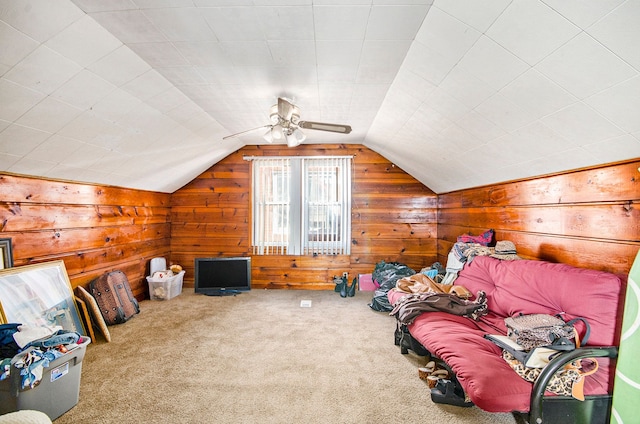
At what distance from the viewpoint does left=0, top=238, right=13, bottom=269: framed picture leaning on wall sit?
225 cm

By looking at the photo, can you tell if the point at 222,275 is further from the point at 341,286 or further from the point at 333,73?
the point at 333,73

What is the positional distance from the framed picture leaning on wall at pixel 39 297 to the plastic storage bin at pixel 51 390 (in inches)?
31.3

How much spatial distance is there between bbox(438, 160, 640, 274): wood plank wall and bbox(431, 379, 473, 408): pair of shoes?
48.1 inches

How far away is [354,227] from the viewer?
4.48 meters

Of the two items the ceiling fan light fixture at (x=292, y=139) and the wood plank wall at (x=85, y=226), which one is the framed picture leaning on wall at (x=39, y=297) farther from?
the ceiling fan light fixture at (x=292, y=139)

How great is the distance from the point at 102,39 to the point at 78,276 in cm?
249

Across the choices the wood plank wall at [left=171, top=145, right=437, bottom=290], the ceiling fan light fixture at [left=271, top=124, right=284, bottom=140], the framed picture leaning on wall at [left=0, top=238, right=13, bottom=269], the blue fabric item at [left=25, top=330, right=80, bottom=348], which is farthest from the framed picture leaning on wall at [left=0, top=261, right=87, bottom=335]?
the ceiling fan light fixture at [left=271, top=124, right=284, bottom=140]

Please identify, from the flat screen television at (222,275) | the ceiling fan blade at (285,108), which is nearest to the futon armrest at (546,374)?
the ceiling fan blade at (285,108)

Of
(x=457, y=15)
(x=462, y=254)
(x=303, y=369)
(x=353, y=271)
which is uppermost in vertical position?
(x=457, y=15)

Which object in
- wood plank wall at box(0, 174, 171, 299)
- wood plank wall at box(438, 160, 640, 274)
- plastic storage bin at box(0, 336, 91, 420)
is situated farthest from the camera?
wood plank wall at box(0, 174, 171, 299)

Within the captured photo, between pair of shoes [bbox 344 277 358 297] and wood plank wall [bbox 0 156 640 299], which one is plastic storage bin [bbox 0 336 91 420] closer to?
wood plank wall [bbox 0 156 640 299]

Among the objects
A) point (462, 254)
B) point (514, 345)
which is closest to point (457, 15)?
point (514, 345)

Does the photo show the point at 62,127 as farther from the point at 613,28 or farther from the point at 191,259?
the point at 613,28

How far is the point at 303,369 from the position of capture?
219 cm
